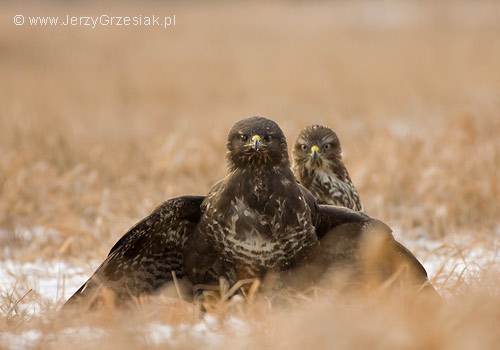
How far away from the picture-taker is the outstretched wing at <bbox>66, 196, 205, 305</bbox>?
155 inches

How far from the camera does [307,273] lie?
12.7ft

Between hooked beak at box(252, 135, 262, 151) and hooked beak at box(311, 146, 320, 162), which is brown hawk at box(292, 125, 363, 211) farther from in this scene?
hooked beak at box(252, 135, 262, 151)

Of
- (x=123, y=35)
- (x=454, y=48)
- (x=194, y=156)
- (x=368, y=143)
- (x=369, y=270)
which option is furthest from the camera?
(x=123, y=35)

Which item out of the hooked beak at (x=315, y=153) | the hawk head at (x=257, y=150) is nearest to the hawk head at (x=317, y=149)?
the hooked beak at (x=315, y=153)

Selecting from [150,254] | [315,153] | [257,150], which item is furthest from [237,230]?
[315,153]

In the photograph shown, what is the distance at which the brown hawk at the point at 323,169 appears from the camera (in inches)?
203

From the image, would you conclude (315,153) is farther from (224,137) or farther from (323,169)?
(224,137)

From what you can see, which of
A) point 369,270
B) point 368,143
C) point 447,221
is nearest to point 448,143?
point 368,143

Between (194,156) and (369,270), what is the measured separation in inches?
181

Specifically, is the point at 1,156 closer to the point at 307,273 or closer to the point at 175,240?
the point at 175,240

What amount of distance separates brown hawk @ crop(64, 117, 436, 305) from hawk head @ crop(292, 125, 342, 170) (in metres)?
1.36

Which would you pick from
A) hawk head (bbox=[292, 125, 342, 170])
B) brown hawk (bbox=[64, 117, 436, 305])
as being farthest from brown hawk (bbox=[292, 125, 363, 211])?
brown hawk (bbox=[64, 117, 436, 305])

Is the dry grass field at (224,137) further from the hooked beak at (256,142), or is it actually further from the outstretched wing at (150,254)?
the hooked beak at (256,142)

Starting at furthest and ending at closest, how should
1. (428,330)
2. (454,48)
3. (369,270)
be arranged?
(454,48) < (369,270) < (428,330)
